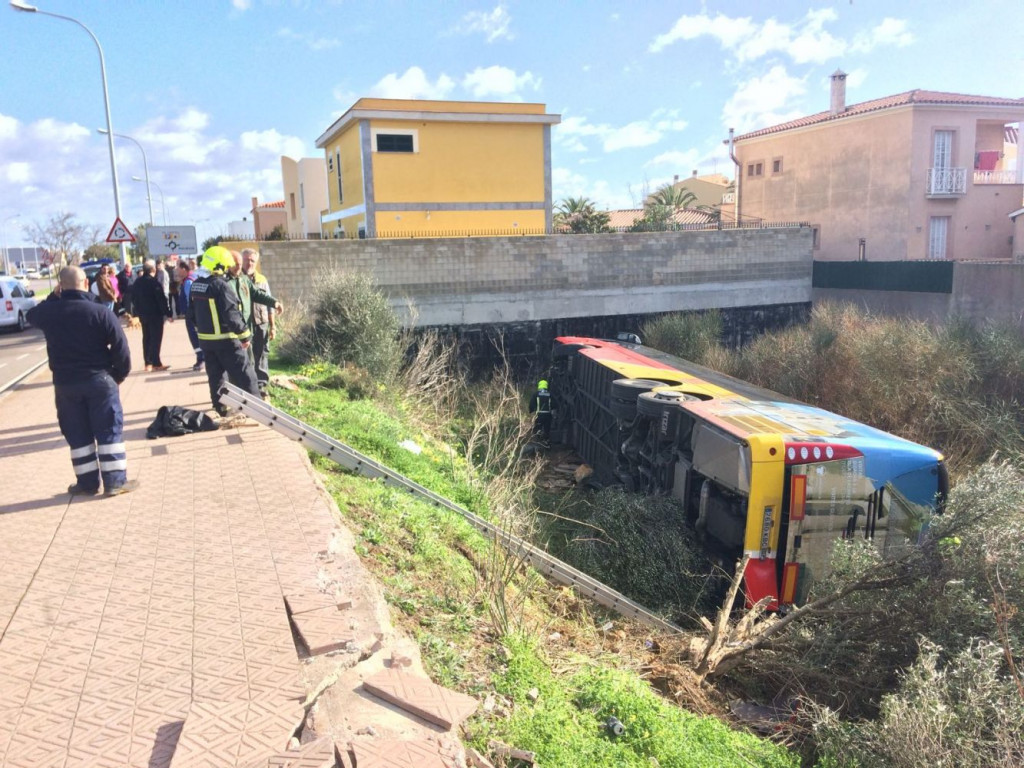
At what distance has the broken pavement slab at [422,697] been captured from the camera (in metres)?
3.32

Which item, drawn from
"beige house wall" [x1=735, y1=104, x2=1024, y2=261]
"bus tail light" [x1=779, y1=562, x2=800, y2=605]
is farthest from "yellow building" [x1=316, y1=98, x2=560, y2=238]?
"bus tail light" [x1=779, y1=562, x2=800, y2=605]

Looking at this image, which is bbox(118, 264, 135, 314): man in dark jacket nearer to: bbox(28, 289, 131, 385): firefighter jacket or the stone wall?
the stone wall

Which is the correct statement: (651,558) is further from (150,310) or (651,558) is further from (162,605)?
(150,310)

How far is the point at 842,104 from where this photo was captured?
31.0 m

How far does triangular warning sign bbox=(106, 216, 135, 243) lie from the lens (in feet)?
59.3

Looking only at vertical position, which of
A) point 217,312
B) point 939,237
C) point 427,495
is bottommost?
point 427,495

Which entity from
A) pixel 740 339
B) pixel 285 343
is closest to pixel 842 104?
pixel 740 339

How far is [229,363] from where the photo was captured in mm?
7645

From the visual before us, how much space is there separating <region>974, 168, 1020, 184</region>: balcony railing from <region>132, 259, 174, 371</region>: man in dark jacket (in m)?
31.9

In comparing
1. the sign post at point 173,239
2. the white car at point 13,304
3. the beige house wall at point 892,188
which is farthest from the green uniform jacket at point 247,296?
the beige house wall at point 892,188

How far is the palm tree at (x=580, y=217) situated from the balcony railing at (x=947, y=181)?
44.6 ft

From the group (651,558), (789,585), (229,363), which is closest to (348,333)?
(229,363)

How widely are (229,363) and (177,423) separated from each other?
2.66 ft

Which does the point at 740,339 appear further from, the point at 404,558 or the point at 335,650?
the point at 335,650
